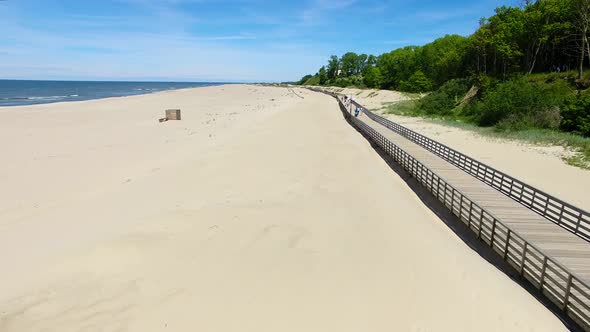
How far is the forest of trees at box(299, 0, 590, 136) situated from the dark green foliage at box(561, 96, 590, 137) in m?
0.06

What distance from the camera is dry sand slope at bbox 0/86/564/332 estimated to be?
299 inches

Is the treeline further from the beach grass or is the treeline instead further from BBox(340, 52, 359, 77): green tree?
BBox(340, 52, 359, 77): green tree

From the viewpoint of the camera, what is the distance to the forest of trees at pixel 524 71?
33.2 meters

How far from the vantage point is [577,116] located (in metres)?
29.1

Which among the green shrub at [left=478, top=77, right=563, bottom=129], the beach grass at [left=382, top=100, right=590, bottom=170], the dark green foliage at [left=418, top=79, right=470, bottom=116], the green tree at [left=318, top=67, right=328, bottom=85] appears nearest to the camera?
the beach grass at [left=382, top=100, right=590, bottom=170]

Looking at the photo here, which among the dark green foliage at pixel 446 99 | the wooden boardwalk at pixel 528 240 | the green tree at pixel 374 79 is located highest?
the green tree at pixel 374 79

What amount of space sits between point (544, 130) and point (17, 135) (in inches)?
1809

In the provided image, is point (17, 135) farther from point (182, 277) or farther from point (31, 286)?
point (182, 277)

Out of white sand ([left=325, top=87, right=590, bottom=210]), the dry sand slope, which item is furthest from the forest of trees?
the dry sand slope

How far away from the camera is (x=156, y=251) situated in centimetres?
1028

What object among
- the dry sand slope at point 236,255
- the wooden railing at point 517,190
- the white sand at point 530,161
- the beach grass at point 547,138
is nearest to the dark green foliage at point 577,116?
the beach grass at point 547,138

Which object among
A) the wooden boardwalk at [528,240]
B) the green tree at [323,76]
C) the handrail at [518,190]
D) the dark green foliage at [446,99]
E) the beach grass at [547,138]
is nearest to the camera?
the wooden boardwalk at [528,240]

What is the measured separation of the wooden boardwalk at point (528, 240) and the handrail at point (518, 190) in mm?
270

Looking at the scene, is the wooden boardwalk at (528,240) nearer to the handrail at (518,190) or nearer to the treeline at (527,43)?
the handrail at (518,190)
